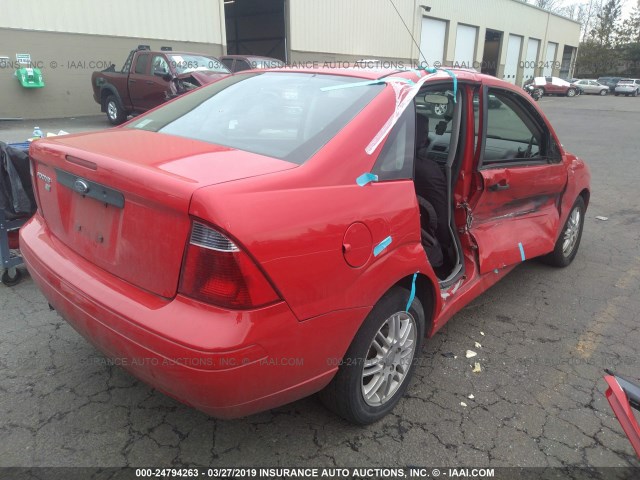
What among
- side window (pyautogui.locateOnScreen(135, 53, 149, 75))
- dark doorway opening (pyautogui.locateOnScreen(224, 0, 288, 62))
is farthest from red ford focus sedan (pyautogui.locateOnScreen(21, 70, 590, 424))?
dark doorway opening (pyautogui.locateOnScreen(224, 0, 288, 62))

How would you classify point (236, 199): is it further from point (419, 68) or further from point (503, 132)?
point (503, 132)

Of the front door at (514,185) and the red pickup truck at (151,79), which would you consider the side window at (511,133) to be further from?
the red pickup truck at (151,79)

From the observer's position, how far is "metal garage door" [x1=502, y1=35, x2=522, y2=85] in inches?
1391

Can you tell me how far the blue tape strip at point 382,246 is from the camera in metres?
1.99

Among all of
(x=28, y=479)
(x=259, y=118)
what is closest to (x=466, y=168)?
(x=259, y=118)

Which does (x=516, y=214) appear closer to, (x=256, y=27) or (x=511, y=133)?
(x=511, y=133)

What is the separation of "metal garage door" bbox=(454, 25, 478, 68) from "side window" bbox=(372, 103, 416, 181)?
97.2 feet

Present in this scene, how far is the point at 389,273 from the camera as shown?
208 cm

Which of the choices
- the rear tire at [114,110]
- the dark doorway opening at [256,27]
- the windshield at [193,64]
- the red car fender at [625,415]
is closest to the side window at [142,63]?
the windshield at [193,64]

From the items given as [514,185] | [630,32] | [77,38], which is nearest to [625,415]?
[514,185]

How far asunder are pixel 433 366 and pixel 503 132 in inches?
73.4

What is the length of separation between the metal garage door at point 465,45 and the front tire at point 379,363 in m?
29.9

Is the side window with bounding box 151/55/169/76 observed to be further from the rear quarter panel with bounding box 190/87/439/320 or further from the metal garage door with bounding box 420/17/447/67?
the metal garage door with bounding box 420/17/447/67

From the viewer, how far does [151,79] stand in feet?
38.1
